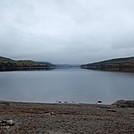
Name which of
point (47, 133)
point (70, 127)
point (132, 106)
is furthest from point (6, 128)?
point (132, 106)

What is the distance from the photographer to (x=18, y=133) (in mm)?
13375

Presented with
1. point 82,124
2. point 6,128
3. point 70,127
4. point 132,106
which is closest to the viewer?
point 6,128

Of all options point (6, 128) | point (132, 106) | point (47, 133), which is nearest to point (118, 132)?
point (47, 133)

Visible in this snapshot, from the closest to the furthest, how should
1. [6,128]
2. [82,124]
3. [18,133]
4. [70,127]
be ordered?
1. [18,133]
2. [6,128]
3. [70,127]
4. [82,124]

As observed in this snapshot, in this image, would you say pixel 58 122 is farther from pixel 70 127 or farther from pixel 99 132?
pixel 99 132

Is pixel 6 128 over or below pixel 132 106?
over

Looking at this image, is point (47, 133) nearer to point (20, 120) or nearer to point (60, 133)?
point (60, 133)

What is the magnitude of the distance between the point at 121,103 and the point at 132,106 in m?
2.16

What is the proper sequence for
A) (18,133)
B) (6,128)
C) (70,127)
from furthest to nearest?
(70,127) → (6,128) → (18,133)

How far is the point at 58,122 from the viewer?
17109mm

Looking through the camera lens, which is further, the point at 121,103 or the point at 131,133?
the point at 121,103

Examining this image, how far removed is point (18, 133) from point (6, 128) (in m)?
1.31

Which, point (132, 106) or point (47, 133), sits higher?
point (47, 133)

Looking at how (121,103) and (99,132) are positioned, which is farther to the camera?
(121,103)
